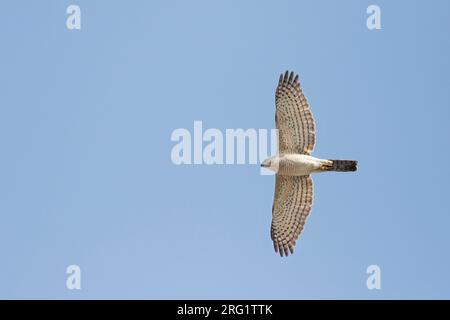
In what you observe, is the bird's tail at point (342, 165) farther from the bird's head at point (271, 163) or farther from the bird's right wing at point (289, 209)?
the bird's head at point (271, 163)

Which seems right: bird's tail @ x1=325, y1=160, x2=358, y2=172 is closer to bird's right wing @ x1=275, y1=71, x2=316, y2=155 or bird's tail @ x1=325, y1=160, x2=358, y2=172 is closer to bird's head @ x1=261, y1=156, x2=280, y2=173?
bird's right wing @ x1=275, y1=71, x2=316, y2=155

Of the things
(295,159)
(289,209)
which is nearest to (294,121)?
(295,159)

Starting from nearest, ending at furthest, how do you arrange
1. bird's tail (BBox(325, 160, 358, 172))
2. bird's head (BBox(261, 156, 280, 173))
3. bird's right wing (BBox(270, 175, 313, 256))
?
bird's tail (BBox(325, 160, 358, 172))
bird's head (BBox(261, 156, 280, 173))
bird's right wing (BBox(270, 175, 313, 256))

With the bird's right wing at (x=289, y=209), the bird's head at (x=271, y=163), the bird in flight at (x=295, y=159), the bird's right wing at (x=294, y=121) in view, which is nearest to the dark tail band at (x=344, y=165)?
the bird in flight at (x=295, y=159)

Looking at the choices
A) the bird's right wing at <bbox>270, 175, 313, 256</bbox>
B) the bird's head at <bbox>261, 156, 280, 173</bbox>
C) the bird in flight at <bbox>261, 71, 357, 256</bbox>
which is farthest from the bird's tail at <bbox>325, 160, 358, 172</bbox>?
the bird's head at <bbox>261, 156, 280, 173</bbox>

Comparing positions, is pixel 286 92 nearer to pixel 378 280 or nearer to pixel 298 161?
pixel 298 161

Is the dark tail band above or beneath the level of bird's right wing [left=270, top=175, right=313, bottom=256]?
above
